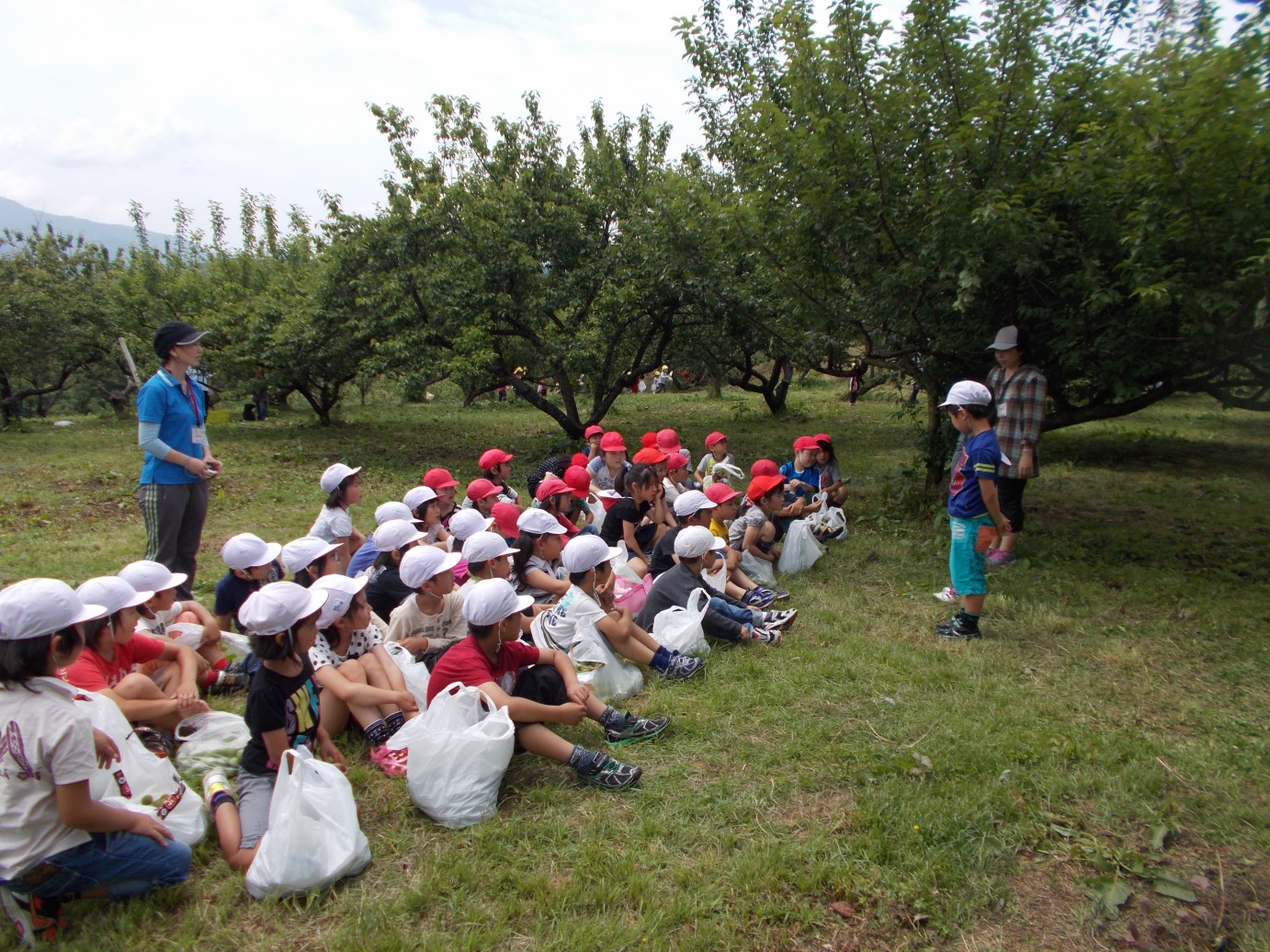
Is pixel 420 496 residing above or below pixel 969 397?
below

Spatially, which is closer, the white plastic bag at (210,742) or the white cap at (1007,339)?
the white plastic bag at (210,742)

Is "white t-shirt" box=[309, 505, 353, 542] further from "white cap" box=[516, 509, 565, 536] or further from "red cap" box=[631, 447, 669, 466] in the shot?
"red cap" box=[631, 447, 669, 466]

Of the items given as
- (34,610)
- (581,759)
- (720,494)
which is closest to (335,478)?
(720,494)

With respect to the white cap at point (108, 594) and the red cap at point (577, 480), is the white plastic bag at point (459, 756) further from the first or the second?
the red cap at point (577, 480)

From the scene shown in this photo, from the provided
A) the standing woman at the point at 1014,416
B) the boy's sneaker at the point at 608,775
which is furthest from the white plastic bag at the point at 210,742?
the standing woman at the point at 1014,416

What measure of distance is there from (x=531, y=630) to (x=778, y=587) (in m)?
2.39

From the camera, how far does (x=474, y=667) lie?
3.47 meters

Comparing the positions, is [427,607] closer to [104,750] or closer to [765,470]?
[104,750]

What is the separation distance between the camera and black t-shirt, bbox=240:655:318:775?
9.87 ft

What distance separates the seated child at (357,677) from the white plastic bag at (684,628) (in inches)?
58.2

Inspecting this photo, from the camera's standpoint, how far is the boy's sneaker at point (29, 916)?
257 centimetres

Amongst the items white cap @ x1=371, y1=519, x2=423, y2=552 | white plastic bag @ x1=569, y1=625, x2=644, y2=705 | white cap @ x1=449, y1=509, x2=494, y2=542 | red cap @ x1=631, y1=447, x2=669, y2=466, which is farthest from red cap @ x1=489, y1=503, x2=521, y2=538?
white plastic bag @ x1=569, y1=625, x2=644, y2=705

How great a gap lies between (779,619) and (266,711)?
124 inches

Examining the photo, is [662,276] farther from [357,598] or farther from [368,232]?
[357,598]
